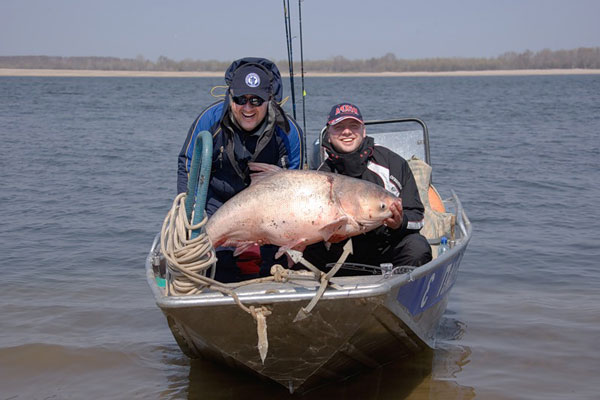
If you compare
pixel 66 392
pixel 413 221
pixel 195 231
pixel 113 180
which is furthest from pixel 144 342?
pixel 113 180

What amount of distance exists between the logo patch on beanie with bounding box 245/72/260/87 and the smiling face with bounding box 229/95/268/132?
0.15 metres

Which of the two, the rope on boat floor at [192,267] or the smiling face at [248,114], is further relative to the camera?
the smiling face at [248,114]

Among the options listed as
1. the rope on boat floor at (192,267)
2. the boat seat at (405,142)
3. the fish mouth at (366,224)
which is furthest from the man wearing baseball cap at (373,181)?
the boat seat at (405,142)

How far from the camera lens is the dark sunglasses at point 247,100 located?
4.87 metres

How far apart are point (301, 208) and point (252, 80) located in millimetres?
1239

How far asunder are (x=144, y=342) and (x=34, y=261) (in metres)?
3.11

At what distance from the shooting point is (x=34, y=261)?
870 cm

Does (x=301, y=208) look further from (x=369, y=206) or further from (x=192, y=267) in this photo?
(x=192, y=267)

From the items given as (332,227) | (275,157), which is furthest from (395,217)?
(275,157)

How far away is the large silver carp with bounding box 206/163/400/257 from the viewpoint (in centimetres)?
403

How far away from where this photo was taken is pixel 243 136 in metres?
5.11

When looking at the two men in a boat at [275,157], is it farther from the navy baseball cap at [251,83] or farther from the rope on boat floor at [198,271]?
the rope on boat floor at [198,271]

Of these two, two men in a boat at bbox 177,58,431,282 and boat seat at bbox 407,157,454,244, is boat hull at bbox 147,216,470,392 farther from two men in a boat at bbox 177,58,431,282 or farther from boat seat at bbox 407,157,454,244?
boat seat at bbox 407,157,454,244

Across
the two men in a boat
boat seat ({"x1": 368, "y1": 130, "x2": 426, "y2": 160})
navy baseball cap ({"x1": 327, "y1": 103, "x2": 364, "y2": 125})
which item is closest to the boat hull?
the two men in a boat
